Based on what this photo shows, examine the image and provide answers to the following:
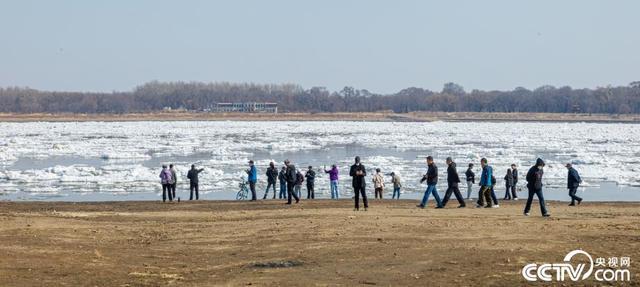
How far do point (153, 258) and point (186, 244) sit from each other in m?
1.62

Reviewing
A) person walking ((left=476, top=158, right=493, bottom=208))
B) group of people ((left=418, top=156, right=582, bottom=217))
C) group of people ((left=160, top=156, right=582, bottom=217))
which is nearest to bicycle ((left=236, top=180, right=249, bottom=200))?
group of people ((left=160, top=156, right=582, bottom=217))

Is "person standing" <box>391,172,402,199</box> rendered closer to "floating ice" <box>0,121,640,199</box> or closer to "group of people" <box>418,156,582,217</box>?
"floating ice" <box>0,121,640,199</box>

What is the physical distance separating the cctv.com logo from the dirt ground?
158 mm

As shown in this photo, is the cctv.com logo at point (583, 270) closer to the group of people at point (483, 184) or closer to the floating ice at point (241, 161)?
the group of people at point (483, 184)

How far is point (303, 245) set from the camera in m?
14.5

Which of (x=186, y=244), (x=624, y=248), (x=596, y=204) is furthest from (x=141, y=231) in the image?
(x=596, y=204)

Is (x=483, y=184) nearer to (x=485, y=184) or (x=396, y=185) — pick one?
(x=485, y=184)

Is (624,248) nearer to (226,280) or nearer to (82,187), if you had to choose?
(226,280)

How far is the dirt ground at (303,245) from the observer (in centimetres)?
1163

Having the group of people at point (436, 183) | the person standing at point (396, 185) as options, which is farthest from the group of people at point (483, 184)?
the person standing at point (396, 185)

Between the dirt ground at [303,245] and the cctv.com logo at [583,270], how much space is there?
16 cm

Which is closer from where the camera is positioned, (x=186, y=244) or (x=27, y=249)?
(x=27, y=249)

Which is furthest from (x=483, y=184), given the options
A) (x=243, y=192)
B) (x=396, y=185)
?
(x=243, y=192)

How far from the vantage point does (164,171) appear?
2517 centimetres
